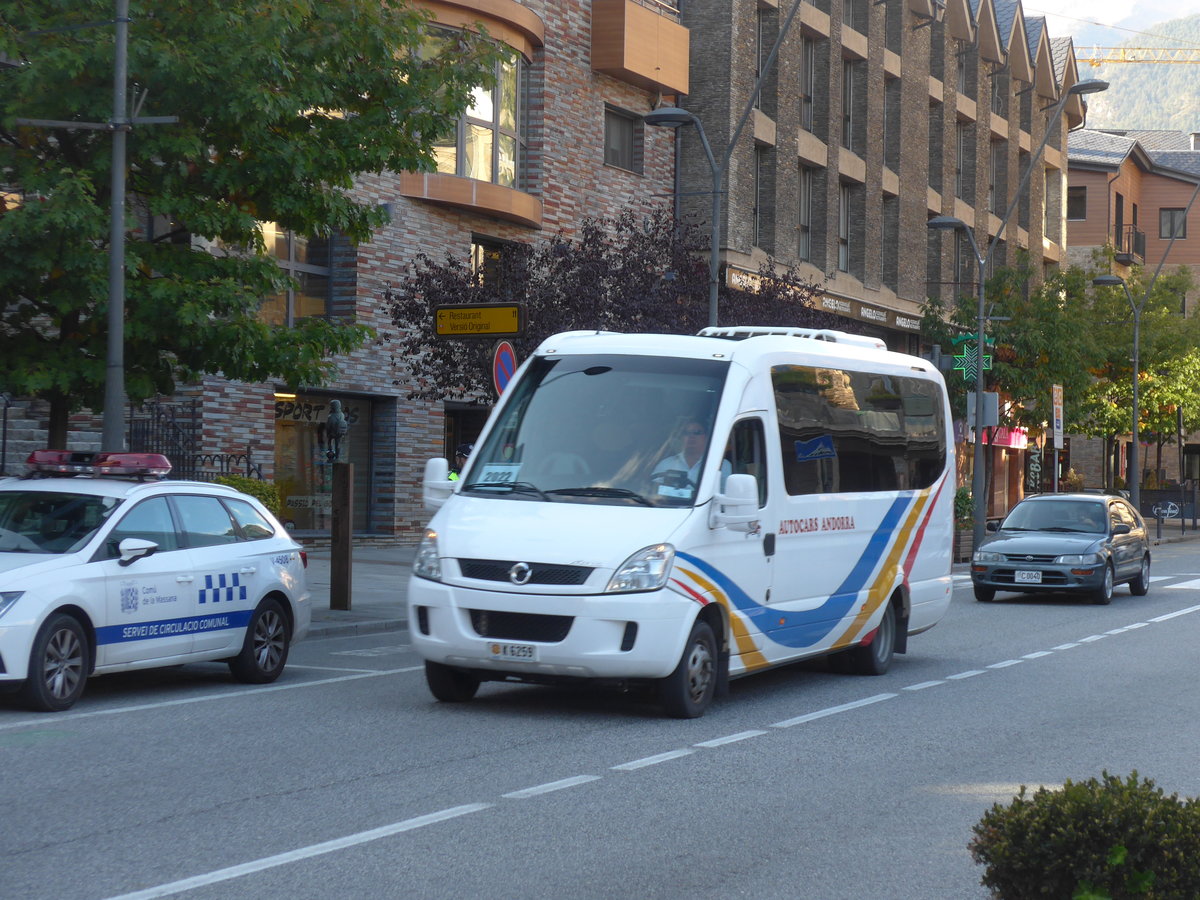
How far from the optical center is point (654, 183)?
36781mm

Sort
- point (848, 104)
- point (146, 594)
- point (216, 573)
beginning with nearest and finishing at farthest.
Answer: point (146, 594)
point (216, 573)
point (848, 104)

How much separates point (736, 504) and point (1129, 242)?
70.5 m

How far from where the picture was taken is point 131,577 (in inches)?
447

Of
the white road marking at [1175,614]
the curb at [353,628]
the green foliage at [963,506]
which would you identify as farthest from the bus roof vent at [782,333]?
the green foliage at [963,506]

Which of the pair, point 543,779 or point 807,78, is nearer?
point 543,779

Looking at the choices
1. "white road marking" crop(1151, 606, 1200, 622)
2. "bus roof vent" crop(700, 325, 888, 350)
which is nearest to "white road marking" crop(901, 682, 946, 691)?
"bus roof vent" crop(700, 325, 888, 350)

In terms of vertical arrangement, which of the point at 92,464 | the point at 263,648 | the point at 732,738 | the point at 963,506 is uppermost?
the point at 92,464

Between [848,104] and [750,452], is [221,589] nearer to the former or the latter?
[750,452]

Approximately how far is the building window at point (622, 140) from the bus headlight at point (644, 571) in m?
25.6

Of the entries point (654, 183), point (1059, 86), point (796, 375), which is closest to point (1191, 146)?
point (1059, 86)

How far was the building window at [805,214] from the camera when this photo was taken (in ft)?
142

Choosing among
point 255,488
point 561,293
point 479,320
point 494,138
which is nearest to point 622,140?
point 494,138

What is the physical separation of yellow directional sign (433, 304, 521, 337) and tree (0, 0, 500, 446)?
5.32ft

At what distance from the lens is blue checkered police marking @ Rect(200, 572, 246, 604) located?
12078 millimetres
